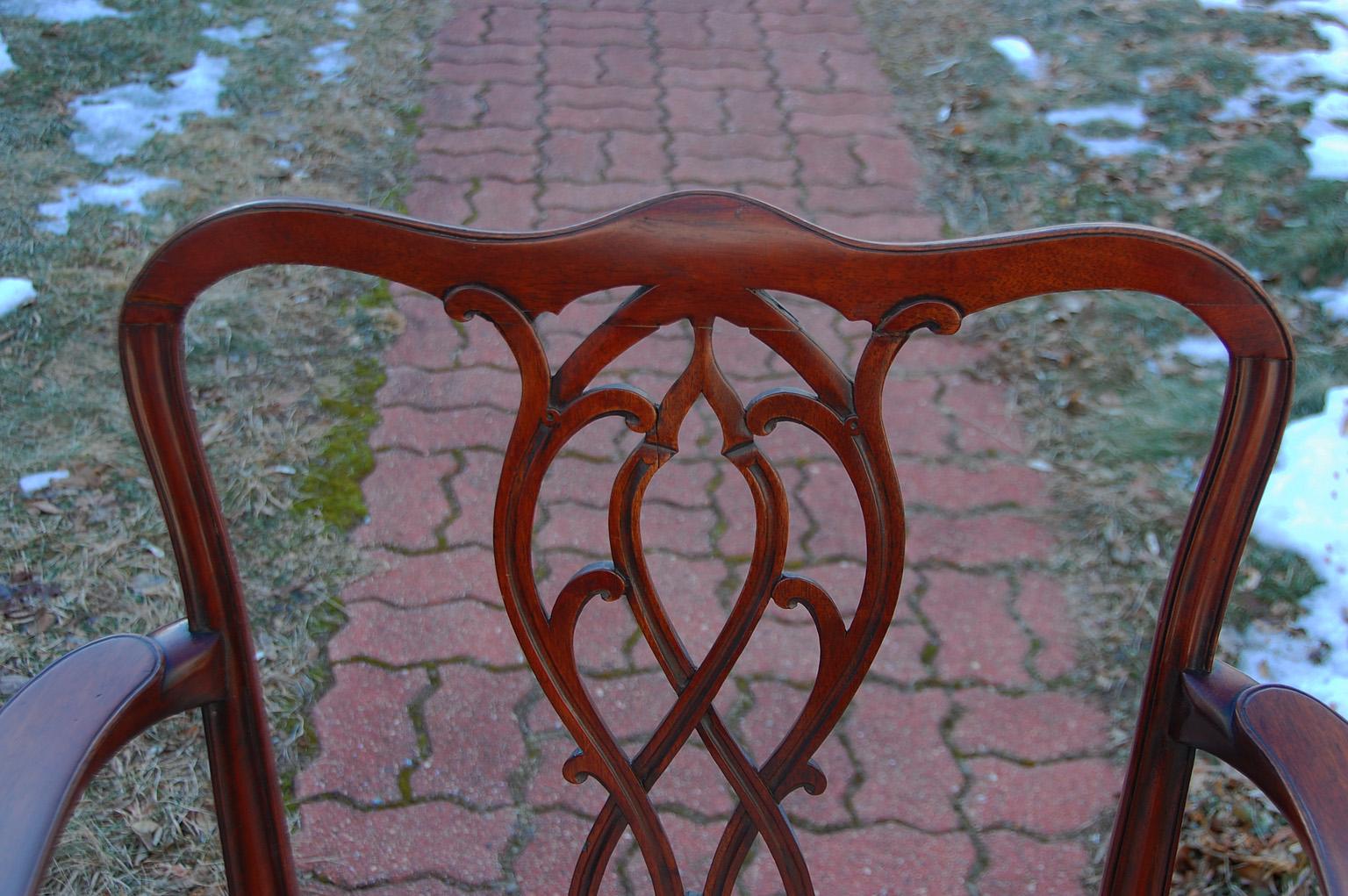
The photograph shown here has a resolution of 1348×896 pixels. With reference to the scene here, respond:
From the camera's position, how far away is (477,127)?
369 cm

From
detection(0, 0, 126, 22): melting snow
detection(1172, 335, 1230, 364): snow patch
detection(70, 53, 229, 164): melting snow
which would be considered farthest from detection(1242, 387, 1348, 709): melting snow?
detection(0, 0, 126, 22): melting snow

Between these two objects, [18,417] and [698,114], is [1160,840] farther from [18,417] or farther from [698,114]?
[698,114]

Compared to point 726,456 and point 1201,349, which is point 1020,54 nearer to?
point 1201,349

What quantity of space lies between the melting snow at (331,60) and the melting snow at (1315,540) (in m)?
3.11

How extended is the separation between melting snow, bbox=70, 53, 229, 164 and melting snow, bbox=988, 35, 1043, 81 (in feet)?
8.77

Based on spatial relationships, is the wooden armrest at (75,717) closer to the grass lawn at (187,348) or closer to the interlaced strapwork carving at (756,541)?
the interlaced strapwork carving at (756,541)

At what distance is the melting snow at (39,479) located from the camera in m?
2.17

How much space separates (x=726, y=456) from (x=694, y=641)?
1274 mm

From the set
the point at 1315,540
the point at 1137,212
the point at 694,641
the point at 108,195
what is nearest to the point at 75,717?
the point at 694,641

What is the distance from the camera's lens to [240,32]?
13.4 feet

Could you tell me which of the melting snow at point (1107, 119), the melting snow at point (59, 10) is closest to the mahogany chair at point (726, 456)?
the melting snow at point (1107, 119)

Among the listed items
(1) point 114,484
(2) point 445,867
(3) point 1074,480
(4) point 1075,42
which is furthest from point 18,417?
(4) point 1075,42

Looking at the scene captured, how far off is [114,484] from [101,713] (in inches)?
61.9

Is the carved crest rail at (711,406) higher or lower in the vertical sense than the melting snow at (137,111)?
higher
